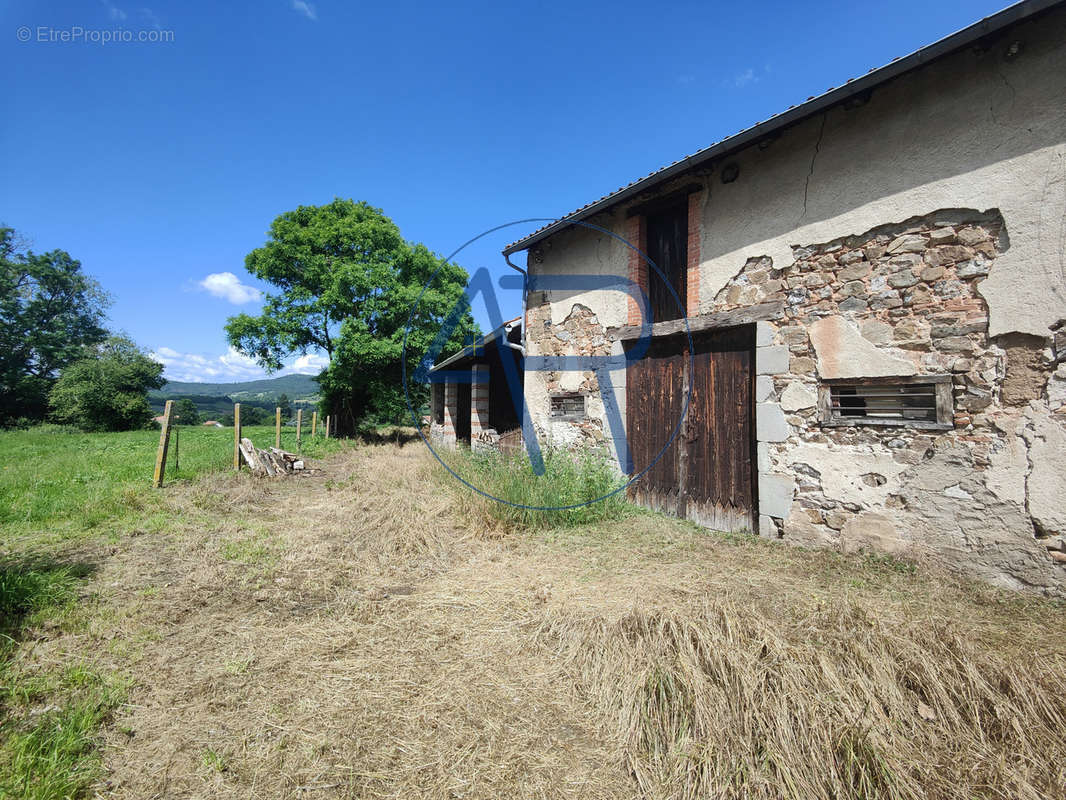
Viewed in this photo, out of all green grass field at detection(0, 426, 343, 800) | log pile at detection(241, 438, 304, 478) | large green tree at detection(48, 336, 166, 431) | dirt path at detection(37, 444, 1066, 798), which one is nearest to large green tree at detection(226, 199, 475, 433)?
log pile at detection(241, 438, 304, 478)

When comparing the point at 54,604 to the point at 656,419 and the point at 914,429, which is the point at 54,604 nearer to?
the point at 656,419

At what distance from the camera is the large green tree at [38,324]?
24.0 m

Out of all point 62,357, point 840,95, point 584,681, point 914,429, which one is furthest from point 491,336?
point 62,357

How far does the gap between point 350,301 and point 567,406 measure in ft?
33.8

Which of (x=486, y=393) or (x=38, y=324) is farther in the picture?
(x=38, y=324)

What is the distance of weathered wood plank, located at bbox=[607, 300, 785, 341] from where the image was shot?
4559mm

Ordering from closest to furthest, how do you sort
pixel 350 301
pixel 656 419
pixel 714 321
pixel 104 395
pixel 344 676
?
pixel 344 676, pixel 714 321, pixel 656 419, pixel 350 301, pixel 104 395

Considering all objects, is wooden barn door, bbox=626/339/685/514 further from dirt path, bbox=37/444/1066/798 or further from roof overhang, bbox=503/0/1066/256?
roof overhang, bbox=503/0/1066/256

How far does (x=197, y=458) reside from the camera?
32.0ft

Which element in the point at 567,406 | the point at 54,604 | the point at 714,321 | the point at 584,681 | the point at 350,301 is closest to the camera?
the point at 584,681

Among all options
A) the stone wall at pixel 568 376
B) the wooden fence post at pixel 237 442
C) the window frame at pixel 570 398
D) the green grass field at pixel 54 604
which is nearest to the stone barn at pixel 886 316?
the stone wall at pixel 568 376

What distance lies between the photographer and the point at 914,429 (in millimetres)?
3689

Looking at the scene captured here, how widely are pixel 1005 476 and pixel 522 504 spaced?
428 cm

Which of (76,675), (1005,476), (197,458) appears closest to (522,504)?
(76,675)
